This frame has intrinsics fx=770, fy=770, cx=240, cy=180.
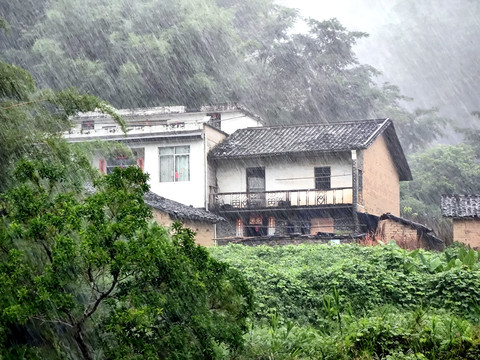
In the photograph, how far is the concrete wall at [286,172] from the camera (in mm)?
33000

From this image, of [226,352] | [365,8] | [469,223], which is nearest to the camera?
[226,352]

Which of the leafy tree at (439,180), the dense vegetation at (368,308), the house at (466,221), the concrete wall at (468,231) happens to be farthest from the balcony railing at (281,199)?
the dense vegetation at (368,308)

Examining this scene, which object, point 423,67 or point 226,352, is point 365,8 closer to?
point 423,67

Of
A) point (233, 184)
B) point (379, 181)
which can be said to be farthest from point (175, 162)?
point (379, 181)

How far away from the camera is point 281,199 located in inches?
1300

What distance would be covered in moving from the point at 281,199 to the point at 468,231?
9390 millimetres

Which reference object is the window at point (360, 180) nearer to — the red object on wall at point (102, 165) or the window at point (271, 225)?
the window at point (271, 225)

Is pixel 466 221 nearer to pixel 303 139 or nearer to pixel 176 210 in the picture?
pixel 303 139

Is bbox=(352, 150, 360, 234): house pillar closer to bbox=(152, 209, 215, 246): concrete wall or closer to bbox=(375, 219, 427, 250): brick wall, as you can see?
bbox=(375, 219, 427, 250): brick wall

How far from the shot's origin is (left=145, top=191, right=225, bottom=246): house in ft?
88.0

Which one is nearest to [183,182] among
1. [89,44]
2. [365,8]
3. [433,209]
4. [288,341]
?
[89,44]

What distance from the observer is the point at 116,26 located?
41875 millimetres

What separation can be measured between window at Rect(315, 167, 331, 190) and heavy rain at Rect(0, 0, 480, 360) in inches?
4.3

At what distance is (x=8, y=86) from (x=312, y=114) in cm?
3630
